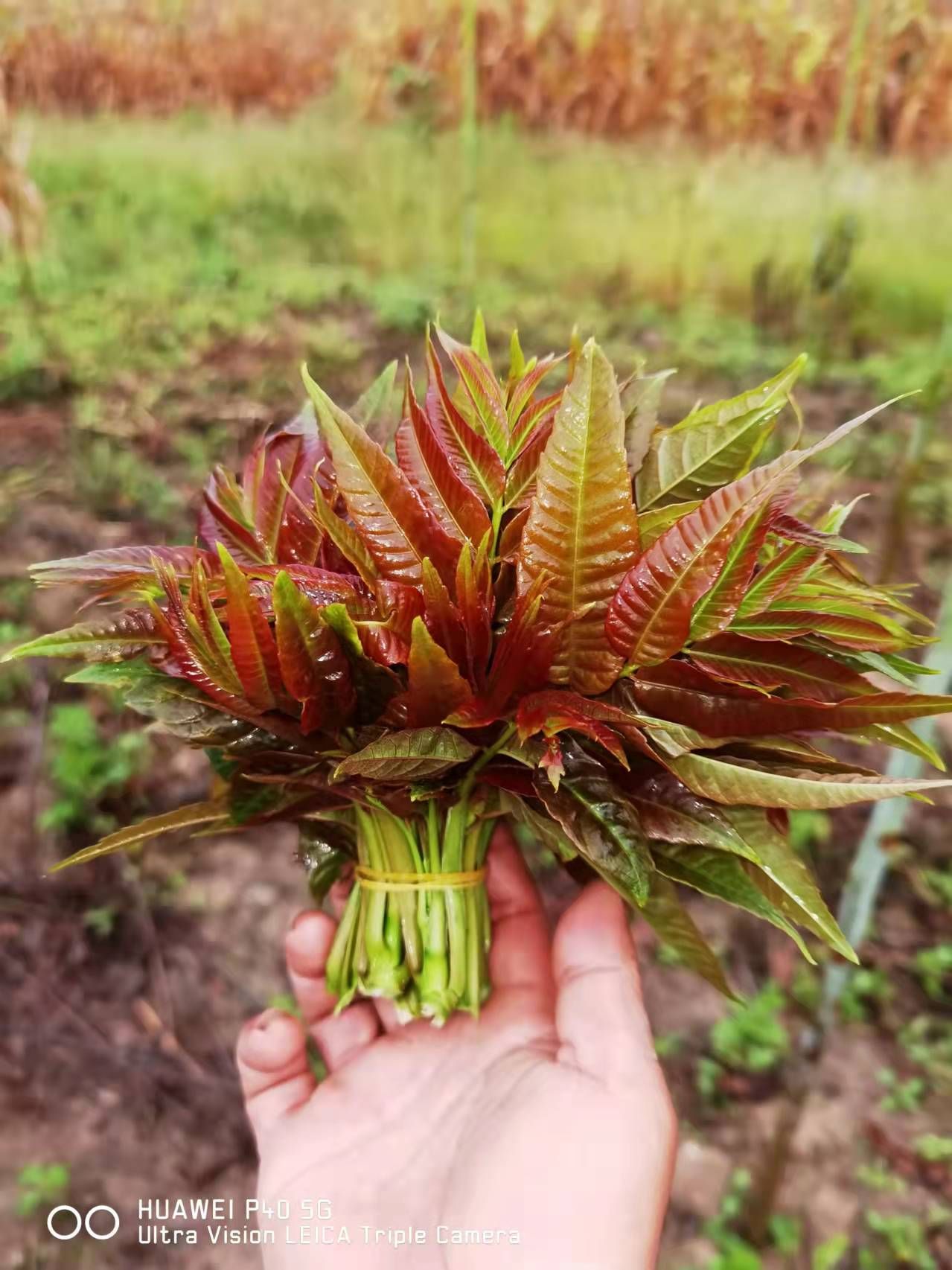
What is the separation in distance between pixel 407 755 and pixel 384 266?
7.55 feet

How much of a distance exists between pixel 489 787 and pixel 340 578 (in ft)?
0.84

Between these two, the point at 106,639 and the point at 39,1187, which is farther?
the point at 39,1187

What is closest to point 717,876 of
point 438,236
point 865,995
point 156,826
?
point 156,826

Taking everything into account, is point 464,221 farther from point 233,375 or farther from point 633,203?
point 233,375

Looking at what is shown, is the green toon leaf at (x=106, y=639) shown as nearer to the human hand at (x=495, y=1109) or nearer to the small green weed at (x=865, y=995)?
the human hand at (x=495, y=1109)

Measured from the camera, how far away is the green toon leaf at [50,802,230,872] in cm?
74

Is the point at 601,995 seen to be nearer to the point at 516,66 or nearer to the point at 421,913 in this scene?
the point at 421,913

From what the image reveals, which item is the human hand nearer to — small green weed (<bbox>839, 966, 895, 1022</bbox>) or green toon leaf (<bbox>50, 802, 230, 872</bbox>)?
green toon leaf (<bbox>50, 802, 230, 872</bbox>)

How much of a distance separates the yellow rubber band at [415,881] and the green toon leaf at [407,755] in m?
0.18

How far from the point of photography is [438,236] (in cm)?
257

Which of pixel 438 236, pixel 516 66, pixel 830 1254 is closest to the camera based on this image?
pixel 830 1254

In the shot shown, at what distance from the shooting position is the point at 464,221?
251 centimetres

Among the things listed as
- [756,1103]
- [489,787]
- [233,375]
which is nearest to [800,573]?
[489,787]

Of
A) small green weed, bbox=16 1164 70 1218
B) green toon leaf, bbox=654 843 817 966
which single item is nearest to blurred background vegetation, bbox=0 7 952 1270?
small green weed, bbox=16 1164 70 1218
